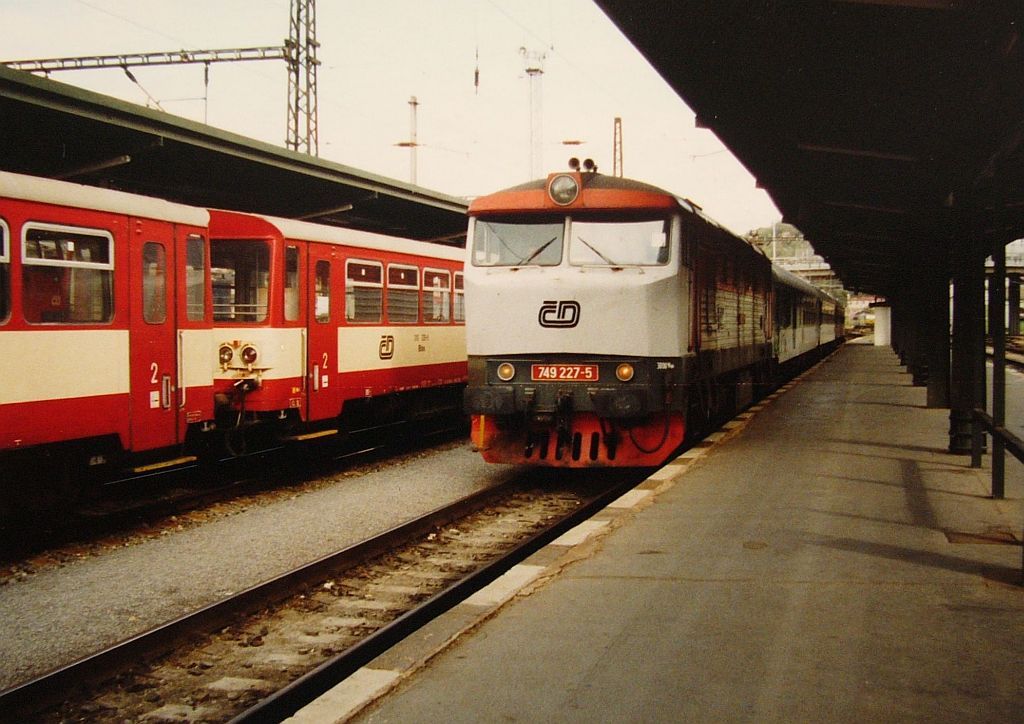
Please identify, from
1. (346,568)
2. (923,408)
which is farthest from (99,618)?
(923,408)

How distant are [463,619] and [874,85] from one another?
7885 millimetres

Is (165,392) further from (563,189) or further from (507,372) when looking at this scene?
(563,189)

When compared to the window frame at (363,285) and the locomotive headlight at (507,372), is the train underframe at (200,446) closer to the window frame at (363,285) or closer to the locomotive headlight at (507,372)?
the window frame at (363,285)

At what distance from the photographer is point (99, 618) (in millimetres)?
6062

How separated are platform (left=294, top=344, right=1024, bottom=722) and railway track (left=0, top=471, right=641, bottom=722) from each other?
749mm

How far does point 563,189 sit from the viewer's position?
399 inches

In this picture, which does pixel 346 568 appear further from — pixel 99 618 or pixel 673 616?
pixel 673 616

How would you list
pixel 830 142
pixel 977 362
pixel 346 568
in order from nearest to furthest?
pixel 346 568, pixel 977 362, pixel 830 142

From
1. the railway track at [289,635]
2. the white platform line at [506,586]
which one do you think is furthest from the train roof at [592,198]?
the white platform line at [506,586]

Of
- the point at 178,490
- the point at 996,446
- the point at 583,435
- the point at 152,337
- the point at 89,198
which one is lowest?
the point at 178,490

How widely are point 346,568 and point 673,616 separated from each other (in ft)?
10.3

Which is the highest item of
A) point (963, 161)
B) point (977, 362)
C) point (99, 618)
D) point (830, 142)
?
point (830, 142)

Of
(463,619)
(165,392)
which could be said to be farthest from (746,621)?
(165,392)

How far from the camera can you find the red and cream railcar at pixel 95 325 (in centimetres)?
771
